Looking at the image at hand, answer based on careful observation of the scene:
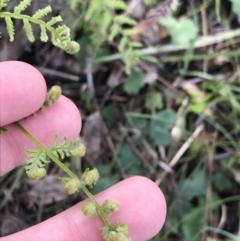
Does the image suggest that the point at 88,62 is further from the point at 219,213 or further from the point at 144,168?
the point at 219,213

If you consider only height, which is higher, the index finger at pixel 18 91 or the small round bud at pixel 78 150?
the index finger at pixel 18 91

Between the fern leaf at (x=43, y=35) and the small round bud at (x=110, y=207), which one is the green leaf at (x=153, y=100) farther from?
the fern leaf at (x=43, y=35)

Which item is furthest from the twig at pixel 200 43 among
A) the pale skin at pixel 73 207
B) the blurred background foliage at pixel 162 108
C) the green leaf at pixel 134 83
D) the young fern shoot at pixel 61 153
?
the young fern shoot at pixel 61 153

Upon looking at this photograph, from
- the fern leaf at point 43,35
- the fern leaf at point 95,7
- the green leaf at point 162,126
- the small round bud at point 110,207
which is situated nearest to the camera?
the fern leaf at point 43,35

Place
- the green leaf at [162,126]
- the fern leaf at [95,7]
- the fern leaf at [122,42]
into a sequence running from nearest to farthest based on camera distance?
1. the fern leaf at [95,7]
2. the fern leaf at [122,42]
3. the green leaf at [162,126]

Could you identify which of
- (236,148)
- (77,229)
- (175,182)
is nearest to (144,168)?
(175,182)

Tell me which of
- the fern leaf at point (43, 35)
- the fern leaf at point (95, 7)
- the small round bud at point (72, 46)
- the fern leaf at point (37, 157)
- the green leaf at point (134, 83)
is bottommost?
the green leaf at point (134, 83)

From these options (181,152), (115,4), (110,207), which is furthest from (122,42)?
(110,207)
